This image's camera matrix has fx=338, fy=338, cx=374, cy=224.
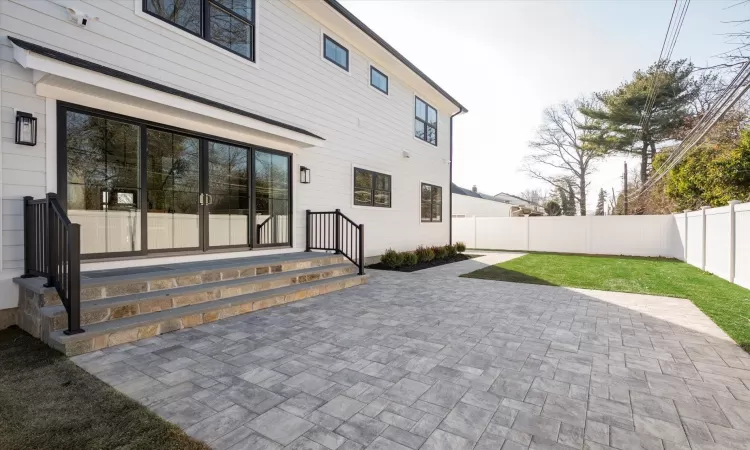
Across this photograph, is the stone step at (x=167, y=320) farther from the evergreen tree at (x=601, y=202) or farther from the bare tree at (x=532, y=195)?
the evergreen tree at (x=601, y=202)

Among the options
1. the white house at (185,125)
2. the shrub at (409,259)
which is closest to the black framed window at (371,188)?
the white house at (185,125)

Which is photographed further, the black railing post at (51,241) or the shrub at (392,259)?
the shrub at (392,259)

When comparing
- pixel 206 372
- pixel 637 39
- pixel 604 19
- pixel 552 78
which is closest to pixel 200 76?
pixel 206 372

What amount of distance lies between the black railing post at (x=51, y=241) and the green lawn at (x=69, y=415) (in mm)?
819

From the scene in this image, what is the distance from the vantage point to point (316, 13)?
704 cm

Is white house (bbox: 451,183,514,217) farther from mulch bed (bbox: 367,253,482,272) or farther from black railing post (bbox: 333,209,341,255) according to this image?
black railing post (bbox: 333,209,341,255)

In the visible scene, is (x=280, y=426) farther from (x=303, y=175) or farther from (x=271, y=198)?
(x=303, y=175)

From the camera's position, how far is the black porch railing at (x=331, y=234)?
272 inches

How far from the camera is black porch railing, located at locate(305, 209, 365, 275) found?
6910 millimetres

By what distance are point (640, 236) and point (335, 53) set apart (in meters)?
13.4

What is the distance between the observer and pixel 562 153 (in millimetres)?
23328

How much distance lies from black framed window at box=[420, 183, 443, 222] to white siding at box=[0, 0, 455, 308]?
283 millimetres

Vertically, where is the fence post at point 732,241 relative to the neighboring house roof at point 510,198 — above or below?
below

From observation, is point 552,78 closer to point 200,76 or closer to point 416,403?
point 200,76
